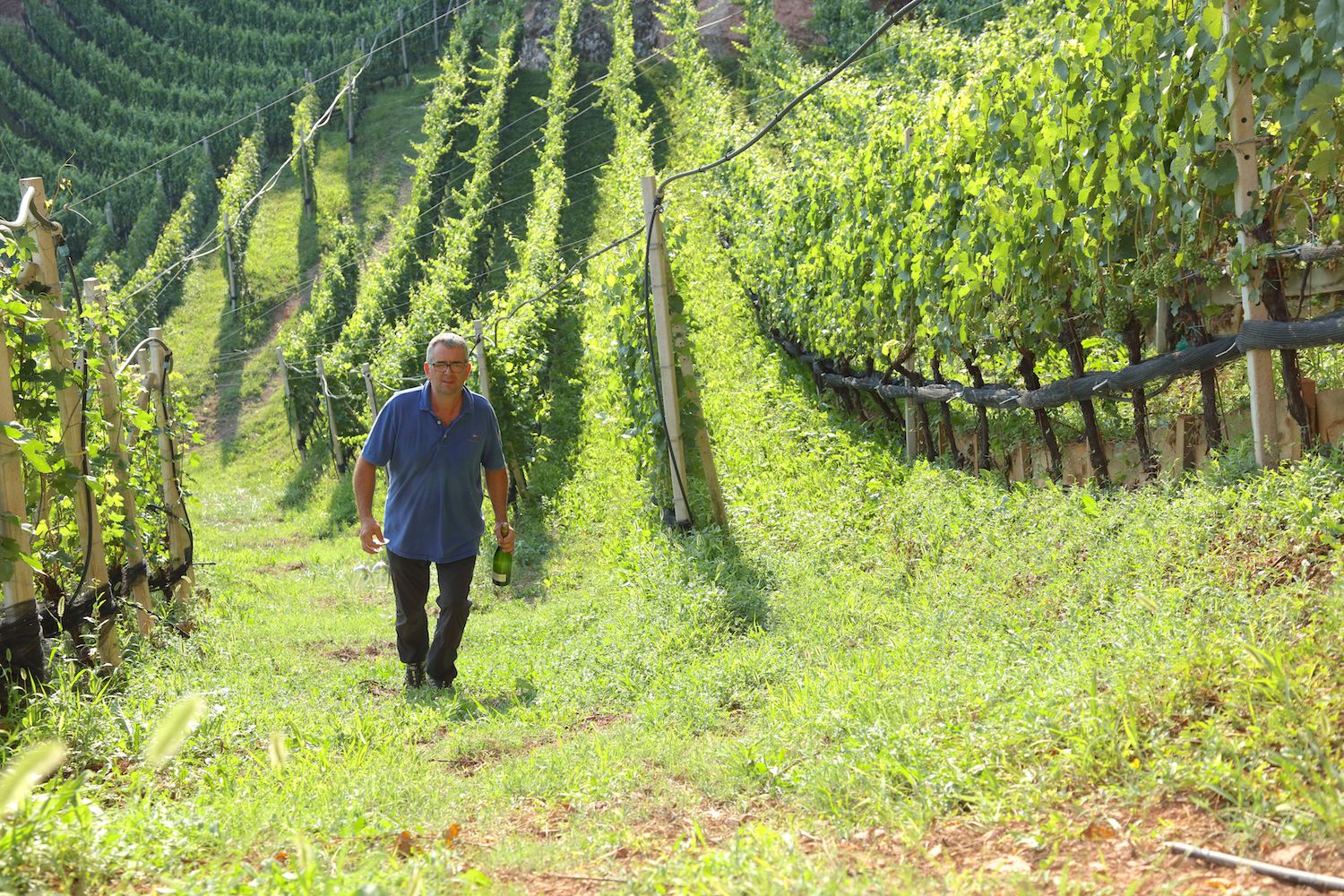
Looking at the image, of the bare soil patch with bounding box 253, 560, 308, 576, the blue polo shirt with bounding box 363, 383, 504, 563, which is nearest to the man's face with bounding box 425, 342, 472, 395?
the blue polo shirt with bounding box 363, 383, 504, 563

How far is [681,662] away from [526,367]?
919cm

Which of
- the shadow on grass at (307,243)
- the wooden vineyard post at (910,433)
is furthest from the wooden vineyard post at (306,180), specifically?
the wooden vineyard post at (910,433)

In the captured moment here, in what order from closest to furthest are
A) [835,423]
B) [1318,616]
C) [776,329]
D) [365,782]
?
[1318,616] < [365,782] < [835,423] < [776,329]

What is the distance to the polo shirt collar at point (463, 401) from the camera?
229 inches

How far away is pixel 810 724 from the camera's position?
3.98m

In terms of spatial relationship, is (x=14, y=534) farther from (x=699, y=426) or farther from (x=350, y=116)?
A: (x=350, y=116)

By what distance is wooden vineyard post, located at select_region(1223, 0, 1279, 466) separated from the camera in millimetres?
4383

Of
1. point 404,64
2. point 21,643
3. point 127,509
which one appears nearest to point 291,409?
point 127,509

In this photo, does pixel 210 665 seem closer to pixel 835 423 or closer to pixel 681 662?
pixel 681 662

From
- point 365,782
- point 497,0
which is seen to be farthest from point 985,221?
point 497,0

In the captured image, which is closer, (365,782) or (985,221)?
(365,782)

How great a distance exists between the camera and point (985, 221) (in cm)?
655

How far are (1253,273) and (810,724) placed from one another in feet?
8.09

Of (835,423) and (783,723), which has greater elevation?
(835,423)
